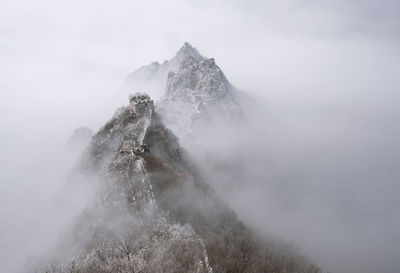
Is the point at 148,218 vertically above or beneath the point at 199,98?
beneath

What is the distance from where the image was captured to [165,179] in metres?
38.0

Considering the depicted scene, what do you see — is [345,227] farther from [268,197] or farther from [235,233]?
[235,233]

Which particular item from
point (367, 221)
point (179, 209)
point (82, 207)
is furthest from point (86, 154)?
point (367, 221)

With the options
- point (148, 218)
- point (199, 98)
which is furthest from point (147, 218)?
point (199, 98)

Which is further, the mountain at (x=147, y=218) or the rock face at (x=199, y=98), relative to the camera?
the rock face at (x=199, y=98)

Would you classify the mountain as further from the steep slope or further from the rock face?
the rock face

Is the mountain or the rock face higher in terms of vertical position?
the rock face

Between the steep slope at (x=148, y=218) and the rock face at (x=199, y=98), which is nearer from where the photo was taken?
the steep slope at (x=148, y=218)

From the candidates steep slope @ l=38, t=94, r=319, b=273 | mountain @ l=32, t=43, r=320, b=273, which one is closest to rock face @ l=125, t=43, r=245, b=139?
mountain @ l=32, t=43, r=320, b=273

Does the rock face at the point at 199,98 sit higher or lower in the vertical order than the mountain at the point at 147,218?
higher

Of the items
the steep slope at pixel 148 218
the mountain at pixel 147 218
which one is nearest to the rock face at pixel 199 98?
the mountain at pixel 147 218

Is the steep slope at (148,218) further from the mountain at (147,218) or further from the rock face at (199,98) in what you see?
the rock face at (199,98)

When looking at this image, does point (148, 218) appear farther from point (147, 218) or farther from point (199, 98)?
point (199, 98)

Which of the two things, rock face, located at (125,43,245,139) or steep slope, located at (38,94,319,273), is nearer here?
steep slope, located at (38,94,319,273)
